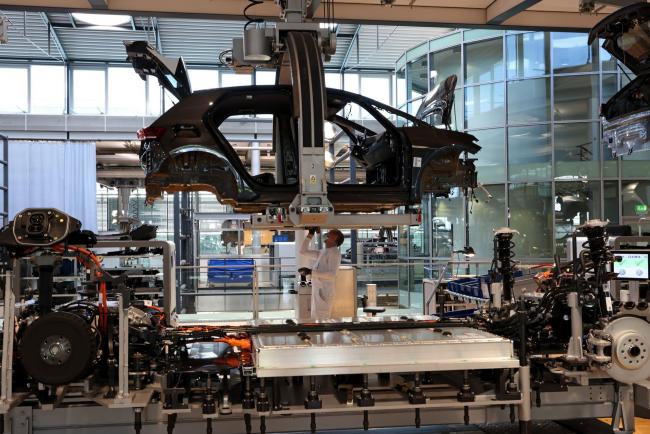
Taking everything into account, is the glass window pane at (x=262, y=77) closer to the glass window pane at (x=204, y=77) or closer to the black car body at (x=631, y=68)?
the glass window pane at (x=204, y=77)

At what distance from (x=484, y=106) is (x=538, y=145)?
63.6 inches

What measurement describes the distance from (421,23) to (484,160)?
7580 millimetres

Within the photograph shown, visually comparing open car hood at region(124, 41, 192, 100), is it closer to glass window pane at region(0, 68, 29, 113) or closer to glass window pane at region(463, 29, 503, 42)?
glass window pane at region(463, 29, 503, 42)

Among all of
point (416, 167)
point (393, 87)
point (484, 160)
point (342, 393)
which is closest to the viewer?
point (342, 393)

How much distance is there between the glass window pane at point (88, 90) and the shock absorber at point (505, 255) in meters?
14.7

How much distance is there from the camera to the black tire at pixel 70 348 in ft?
11.1

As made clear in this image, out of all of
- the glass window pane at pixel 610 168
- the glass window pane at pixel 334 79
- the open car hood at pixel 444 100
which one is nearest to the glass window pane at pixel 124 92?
the glass window pane at pixel 334 79

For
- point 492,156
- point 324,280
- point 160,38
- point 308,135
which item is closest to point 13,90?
point 160,38

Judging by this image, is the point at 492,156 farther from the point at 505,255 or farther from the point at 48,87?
the point at 48,87

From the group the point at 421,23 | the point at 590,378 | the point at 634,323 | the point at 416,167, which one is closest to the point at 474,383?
the point at 590,378

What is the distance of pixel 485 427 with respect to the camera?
466 cm

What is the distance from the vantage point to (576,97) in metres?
13.1

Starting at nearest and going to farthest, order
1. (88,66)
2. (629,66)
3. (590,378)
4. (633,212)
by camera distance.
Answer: (590,378), (629,66), (633,212), (88,66)

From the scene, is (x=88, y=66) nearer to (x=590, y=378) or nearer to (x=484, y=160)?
(x=484, y=160)
